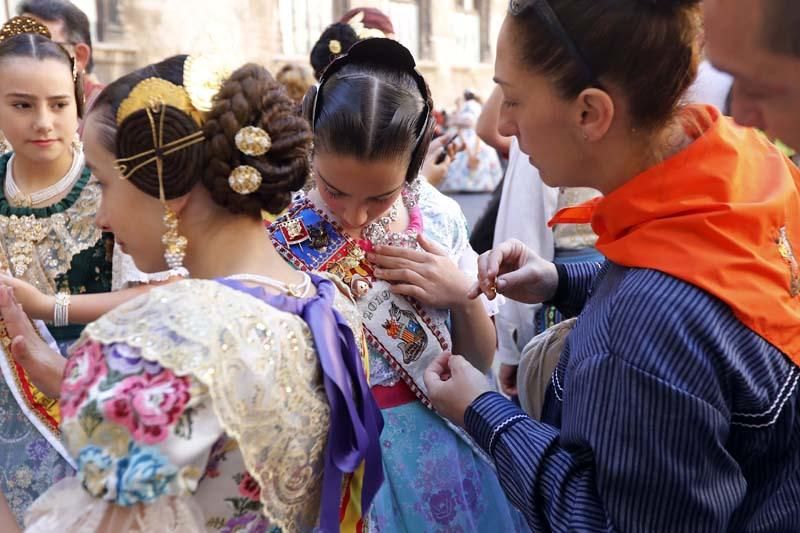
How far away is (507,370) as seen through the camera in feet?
9.72

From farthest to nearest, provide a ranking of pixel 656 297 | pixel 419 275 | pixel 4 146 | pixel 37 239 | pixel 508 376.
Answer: pixel 508 376 → pixel 4 146 → pixel 37 239 → pixel 419 275 → pixel 656 297

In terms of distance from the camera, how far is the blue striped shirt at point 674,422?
47.3 inches

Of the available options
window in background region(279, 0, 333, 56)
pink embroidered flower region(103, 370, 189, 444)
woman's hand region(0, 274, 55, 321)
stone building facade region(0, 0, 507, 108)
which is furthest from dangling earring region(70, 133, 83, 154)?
window in background region(279, 0, 333, 56)

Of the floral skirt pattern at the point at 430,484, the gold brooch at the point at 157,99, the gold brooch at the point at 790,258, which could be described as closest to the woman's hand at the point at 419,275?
the floral skirt pattern at the point at 430,484

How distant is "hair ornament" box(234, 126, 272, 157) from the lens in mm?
1378

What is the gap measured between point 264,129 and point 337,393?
49 cm

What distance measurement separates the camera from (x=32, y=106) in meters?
2.34

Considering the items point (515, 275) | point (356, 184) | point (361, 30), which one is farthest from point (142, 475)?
point (361, 30)

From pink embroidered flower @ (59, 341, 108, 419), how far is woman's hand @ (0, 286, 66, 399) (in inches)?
34.1

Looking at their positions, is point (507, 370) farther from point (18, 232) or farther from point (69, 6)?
point (69, 6)

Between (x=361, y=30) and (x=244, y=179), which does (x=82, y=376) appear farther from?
(x=361, y=30)

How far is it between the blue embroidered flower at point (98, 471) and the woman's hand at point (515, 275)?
947 mm

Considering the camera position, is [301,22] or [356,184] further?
[301,22]

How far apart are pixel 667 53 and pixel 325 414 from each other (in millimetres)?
845
